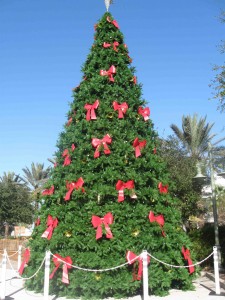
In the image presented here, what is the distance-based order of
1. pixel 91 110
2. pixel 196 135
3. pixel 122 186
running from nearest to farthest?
1. pixel 122 186
2. pixel 91 110
3. pixel 196 135

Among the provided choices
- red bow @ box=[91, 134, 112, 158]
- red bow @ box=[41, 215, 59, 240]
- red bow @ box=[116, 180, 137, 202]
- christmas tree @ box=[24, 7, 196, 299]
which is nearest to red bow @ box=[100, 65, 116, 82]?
christmas tree @ box=[24, 7, 196, 299]

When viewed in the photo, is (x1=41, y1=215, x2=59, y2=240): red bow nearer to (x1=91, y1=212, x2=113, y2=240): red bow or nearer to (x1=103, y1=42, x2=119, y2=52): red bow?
(x1=91, y1=212, x2=113, y2=240): red bow

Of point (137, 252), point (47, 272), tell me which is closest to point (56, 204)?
point (47, 272)

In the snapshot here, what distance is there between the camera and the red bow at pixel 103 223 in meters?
6.98

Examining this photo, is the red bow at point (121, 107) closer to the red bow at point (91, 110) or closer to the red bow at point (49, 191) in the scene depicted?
the red bow at point (91, 110)

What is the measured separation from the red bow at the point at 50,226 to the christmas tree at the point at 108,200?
0.07 ft

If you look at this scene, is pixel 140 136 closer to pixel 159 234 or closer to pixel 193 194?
pixel 159 234

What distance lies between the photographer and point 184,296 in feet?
23.8

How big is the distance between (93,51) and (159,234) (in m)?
5.09

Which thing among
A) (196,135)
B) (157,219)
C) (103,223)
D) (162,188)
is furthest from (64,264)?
(196,135)

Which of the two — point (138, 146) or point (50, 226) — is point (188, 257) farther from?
point (50, 226)

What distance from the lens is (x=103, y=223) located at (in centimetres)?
709

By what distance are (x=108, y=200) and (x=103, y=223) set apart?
58cm

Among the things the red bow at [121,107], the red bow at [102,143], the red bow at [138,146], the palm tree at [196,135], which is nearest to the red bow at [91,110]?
the red bow at [121,107]
